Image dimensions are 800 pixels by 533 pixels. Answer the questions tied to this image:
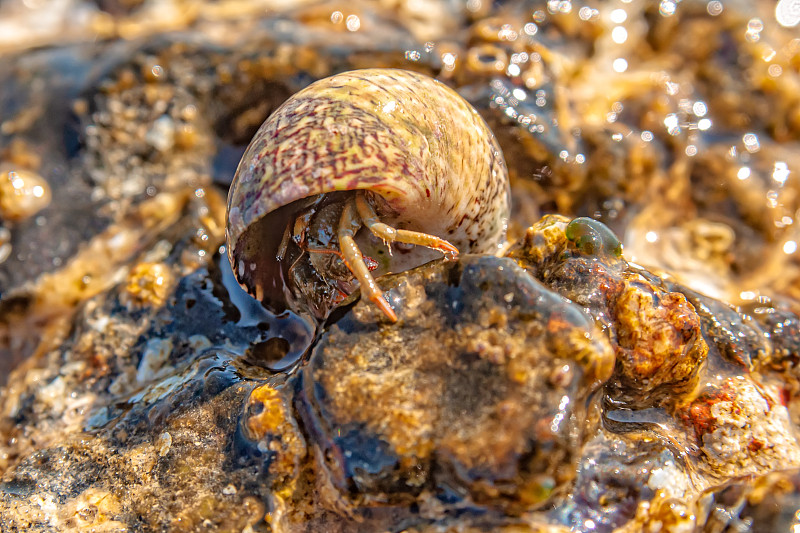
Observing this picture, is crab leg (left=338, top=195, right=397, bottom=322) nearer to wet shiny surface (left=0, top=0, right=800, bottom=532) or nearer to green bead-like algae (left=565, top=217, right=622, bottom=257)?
wet shiny surface (left=0, top=0, right=800, bottom=532)

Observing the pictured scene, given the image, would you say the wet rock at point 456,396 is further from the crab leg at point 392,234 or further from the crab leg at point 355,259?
the crab leg at point 392,234

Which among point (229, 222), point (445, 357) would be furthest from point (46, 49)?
point (445, 357)

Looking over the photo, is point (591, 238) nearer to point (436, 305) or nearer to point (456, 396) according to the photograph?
point (436, 305)

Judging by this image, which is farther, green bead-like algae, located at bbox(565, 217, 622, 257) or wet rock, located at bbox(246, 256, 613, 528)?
green bead-like algae, located at bbox(565, 217, 622, 257)

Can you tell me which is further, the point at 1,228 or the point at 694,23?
the point at 694,23

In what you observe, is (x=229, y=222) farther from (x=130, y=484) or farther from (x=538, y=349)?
(x=538, y=349)

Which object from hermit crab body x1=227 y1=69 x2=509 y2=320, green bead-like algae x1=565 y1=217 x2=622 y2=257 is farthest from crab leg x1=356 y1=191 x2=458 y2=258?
green bead-like algae x1=565 y1=217 x2=622 y2=257

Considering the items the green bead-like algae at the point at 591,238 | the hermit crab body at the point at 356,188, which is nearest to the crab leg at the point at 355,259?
the hermit crab body at the point at 356,188
